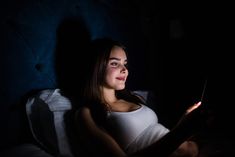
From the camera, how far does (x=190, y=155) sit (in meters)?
1.80

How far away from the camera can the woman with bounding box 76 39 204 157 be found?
1620mm

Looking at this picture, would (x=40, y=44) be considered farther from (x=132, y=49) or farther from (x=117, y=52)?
(x=132, y=49)

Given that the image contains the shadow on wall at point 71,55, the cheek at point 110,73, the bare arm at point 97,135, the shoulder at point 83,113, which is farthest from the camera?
the shadow on wall at point 71,55

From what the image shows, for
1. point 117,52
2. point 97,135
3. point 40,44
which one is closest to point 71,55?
point 40,44

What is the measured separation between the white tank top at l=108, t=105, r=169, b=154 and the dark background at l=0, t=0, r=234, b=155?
510 millimetres

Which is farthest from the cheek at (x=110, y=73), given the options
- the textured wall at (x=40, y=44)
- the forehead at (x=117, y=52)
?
the textured wall at (x=40, y=44)

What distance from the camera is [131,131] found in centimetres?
182

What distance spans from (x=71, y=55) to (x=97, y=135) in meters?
0.88

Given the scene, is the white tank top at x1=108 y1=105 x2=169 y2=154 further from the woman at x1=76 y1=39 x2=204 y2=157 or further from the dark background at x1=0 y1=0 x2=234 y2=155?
the dark background at x1=0 y1=0 x2=234 y2=155

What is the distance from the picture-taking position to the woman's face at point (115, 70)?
192 cm

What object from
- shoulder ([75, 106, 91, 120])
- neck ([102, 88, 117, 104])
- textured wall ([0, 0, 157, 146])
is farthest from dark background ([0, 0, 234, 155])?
shoulder ([75, 106, 91, 120])

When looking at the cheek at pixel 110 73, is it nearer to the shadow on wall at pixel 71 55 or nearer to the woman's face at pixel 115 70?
the woman's face at pixel 115 70

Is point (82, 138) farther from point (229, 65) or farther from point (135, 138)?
point (229, 65)

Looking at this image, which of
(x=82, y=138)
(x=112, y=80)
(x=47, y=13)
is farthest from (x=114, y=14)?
(x=82, y=138)
